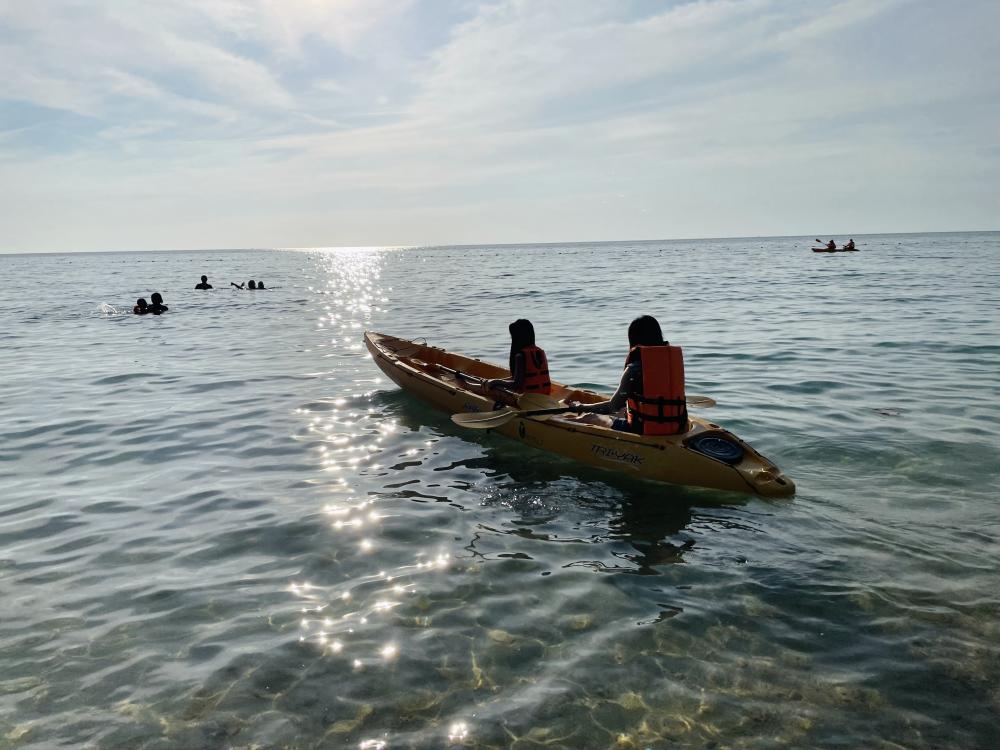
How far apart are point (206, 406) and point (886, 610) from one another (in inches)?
509

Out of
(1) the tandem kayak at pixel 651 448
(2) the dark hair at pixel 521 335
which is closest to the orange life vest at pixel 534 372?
(2) the dark hair at pixel 521 335

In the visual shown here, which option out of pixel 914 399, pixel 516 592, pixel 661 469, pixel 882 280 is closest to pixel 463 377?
pixel 661 469

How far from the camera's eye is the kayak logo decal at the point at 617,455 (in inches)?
358

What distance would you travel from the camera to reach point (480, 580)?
21.8 ft

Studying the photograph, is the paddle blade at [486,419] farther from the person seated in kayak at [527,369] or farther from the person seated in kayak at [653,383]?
the person seated in kayak at [653,383]

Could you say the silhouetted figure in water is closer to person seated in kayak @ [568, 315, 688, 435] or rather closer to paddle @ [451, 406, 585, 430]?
paddle @ [451, 406, 585, 430]

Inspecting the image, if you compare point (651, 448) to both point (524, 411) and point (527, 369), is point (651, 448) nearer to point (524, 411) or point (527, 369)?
point (524, 411)

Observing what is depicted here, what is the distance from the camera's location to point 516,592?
252 inches

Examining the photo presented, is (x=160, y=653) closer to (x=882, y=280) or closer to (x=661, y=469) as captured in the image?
(x=661, y=469)

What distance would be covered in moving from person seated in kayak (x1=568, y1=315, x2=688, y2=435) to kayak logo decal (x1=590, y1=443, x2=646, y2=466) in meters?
0.34

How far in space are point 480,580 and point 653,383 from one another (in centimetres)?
368

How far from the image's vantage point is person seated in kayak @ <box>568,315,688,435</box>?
8695mm

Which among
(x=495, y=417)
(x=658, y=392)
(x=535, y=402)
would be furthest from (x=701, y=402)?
(x=495, y=417)

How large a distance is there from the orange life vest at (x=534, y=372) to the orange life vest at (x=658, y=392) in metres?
2.17
